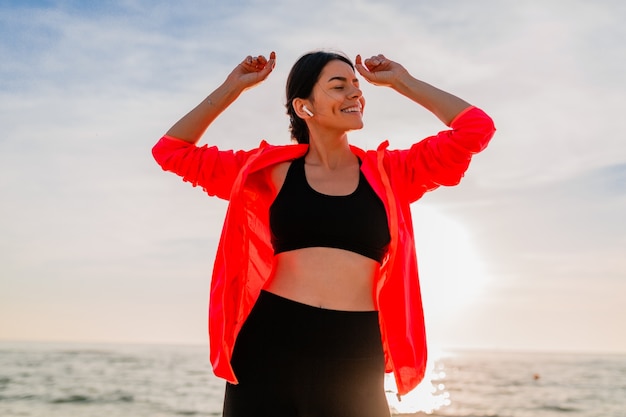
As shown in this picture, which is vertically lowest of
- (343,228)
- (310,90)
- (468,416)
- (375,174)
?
(468,416)

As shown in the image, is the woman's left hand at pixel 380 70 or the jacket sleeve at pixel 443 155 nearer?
the jacket sleeve at pixel 443 155

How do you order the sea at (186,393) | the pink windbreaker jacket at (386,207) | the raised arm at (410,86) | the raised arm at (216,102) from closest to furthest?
the pink windbreaker jacket at (386,207) < the raised arm at (410,86) < the raised arm at (216,102) < the sea at (186,393)

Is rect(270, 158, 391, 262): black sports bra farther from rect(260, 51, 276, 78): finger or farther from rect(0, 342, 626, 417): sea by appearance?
rect(0, 342, 626, 417): sea

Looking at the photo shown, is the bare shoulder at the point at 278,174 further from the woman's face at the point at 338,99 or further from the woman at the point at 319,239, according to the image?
the woman's face at the point at 338,99

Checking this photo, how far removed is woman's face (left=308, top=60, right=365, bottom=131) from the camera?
3.51 m

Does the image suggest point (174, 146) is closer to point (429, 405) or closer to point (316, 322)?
point (316, 322)

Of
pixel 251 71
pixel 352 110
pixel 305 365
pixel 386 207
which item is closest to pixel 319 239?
pixel 386 207

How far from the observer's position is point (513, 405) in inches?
736

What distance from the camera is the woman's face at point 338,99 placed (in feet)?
11.5

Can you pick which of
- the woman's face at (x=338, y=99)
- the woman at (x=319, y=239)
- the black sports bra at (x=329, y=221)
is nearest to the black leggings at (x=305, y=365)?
the woman at (x=319, y=239)

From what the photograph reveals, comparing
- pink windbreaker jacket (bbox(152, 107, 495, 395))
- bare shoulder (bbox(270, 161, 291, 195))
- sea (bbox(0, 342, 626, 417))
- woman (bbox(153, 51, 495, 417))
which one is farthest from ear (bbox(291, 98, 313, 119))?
sea (bbox(0, 342, 626, 417))

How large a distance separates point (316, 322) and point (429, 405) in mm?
16288

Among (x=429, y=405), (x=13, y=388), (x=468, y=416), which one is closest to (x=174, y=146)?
(x=468, y=416)

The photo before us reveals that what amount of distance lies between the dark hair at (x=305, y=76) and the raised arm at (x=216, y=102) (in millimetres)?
129
